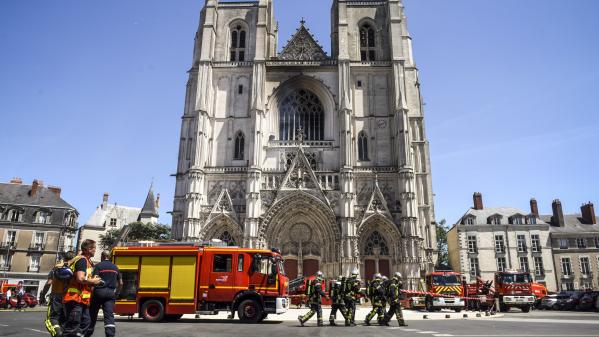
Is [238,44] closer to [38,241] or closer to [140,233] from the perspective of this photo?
[140,233]

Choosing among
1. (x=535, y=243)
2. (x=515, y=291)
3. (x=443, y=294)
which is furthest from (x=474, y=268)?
(x=443, y=294)

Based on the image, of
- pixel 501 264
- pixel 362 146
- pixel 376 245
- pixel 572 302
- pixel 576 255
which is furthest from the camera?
pixel 501 264

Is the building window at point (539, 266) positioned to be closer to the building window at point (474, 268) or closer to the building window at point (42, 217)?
the building window at point (474, 268)

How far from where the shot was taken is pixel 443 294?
1970 centimetres

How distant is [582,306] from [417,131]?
1490cm

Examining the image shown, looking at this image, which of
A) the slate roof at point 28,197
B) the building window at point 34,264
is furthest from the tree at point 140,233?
the building window at point 34,264

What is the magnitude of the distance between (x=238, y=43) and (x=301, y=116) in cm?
831

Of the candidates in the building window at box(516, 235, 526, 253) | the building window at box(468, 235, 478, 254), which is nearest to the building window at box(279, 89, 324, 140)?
the building window at box(468, 235, 478, 254)

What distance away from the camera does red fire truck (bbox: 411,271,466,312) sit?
749 inches

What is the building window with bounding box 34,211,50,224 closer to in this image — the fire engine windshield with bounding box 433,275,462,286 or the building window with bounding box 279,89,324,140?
the building window with bounding box 279,89,324,140

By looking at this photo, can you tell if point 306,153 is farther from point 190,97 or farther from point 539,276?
point 539,276

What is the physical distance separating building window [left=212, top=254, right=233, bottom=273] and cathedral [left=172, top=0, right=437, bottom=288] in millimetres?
13595

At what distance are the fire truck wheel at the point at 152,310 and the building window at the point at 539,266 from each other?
122 feet

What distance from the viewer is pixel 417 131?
31469 millimetres
